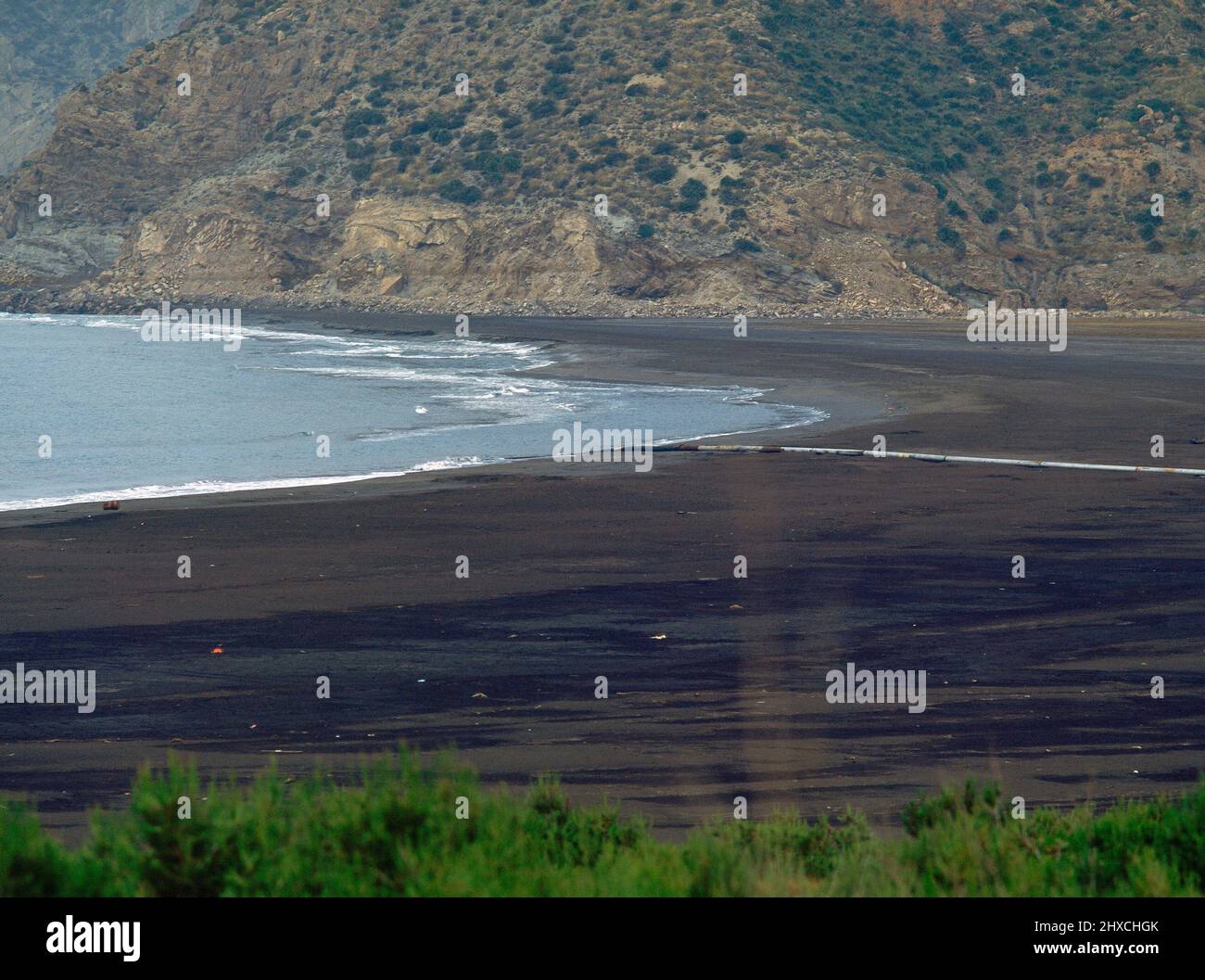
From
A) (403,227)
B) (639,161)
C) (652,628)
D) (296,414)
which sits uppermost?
(639,161)

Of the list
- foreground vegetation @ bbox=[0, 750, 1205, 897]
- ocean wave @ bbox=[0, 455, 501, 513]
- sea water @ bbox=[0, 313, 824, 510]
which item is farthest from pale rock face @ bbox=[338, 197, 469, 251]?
foreground vegetation @ bbox=[0, 750, 1205, 897]

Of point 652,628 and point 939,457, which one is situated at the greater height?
point 939,457

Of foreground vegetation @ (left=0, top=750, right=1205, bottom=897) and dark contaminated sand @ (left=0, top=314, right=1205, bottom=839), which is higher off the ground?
foreground vegetation @ (left=0, top=750, right=1205, bottom=897)

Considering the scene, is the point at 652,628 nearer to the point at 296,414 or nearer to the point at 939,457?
the point at 939,457

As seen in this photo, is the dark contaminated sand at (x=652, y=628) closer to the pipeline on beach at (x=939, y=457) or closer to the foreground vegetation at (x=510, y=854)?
the pipeline on beach at (x=939, y=457)

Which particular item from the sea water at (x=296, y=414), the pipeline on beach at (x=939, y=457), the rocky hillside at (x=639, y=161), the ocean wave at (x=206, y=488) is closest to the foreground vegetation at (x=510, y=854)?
the ocean wave at (x=206, y=488)

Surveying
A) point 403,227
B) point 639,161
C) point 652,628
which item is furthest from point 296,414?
point 639,161

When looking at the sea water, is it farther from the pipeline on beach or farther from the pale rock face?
the pale rock face
